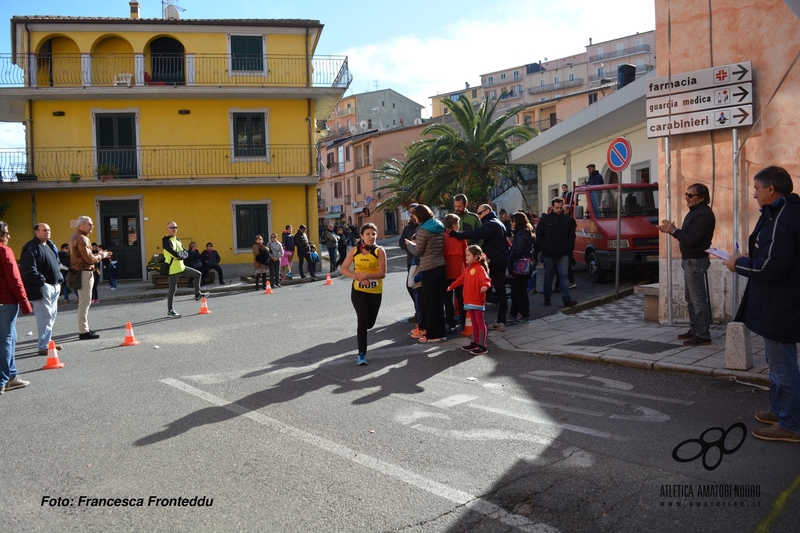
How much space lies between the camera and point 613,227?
1456 cm

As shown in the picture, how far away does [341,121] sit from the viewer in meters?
82.7

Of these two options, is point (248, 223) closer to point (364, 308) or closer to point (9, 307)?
point (9, 307)

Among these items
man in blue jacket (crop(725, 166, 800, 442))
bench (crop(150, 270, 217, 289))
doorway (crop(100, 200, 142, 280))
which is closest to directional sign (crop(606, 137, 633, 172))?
man in blue jacket (crop(725, 166, 800, 442))

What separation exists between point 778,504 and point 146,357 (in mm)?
7870

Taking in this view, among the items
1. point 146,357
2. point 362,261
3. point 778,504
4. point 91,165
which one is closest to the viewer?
point 778,504

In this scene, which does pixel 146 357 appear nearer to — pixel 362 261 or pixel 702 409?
pixel 362 261

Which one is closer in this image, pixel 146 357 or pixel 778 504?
pixel 778 504

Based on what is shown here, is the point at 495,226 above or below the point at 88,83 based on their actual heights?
below

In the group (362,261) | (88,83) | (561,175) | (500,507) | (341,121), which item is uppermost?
(341,121)

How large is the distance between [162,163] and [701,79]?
22.4 m

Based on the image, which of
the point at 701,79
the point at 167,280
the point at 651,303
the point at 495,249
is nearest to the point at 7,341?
the point at 495,249

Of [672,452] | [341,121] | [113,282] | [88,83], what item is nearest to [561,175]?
[113,282]

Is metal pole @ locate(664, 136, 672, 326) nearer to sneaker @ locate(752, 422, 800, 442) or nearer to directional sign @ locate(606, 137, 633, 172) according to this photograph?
directional sign @ locate(606, 137, 633, 172)

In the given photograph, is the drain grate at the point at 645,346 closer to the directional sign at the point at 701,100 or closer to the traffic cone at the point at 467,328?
the traffic cone at the point at 467,328
